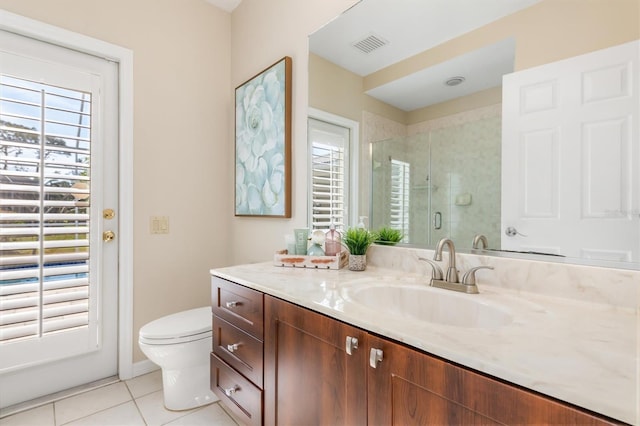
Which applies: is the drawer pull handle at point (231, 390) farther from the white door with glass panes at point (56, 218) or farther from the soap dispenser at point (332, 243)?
the white door with glass panes at point (56, 218)

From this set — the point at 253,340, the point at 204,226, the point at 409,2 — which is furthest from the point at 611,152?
the point at 204,226

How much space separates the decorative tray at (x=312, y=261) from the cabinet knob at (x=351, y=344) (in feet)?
2.13

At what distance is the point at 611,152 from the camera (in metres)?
0.89

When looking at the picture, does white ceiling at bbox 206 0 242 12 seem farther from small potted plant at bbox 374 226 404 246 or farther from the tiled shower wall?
small potted plant at bbox 374 226 404 246

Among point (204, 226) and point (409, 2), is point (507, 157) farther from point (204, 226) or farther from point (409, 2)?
point (204, 226)

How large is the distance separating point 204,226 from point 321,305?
175 cm

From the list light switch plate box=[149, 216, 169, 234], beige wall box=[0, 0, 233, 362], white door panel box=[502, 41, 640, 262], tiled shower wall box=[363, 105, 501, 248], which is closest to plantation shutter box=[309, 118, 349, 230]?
tiled shower wall box=[363, 105, 501, 248]

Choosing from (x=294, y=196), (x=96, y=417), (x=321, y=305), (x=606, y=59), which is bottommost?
(x=96, y=417)

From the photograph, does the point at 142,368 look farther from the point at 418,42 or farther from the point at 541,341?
the point at 418,42

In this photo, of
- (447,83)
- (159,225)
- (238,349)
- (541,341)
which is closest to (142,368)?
(159,225)

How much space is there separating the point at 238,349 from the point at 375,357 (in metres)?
0.81

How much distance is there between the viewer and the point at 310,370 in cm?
102

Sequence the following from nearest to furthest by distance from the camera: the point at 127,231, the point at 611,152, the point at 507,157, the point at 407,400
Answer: the point at 407,400 < the point at 611,152 < the point at 507,157 < the point at 127,231

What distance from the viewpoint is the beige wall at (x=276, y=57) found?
1871mm
